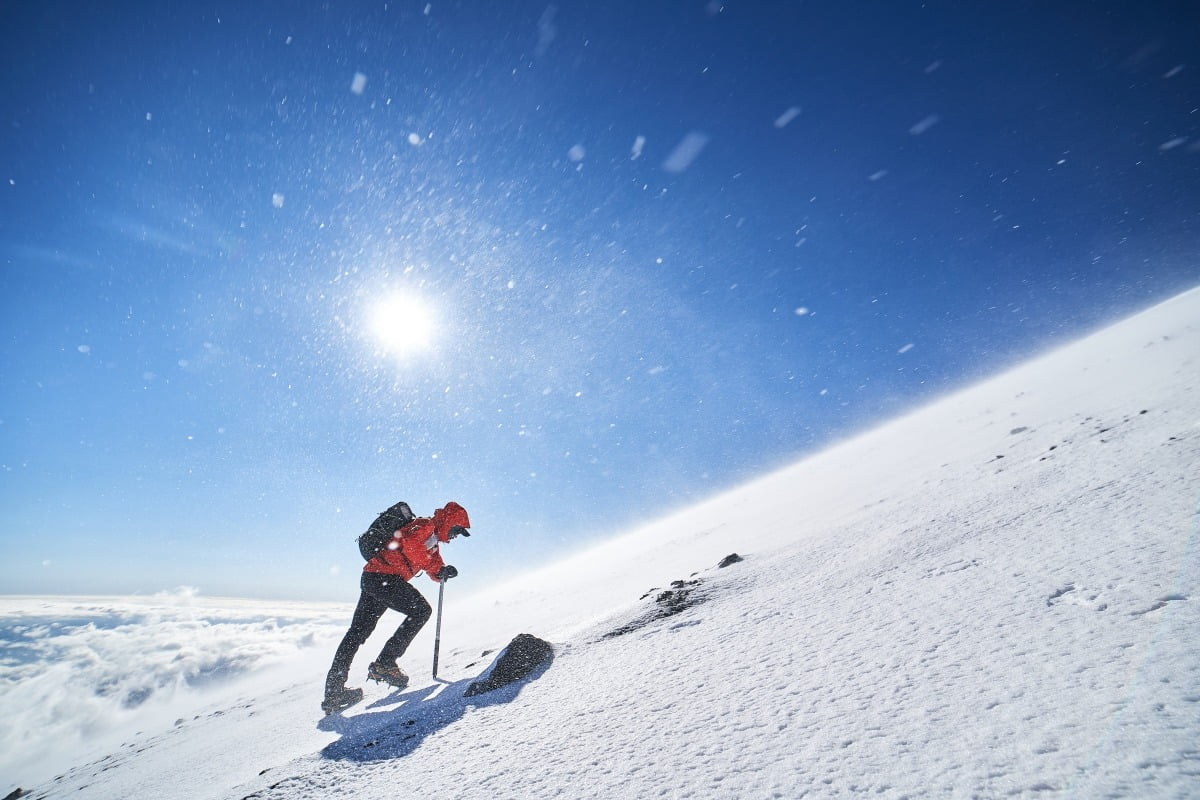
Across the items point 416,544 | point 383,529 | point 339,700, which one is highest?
point 383,529

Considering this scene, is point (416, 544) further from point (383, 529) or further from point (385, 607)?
point (385, 607)

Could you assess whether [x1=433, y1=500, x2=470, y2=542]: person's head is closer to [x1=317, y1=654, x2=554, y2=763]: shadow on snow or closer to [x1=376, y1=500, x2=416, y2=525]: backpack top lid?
[x1=376, y1=500, x2=416, y2=525]: backpack top lid

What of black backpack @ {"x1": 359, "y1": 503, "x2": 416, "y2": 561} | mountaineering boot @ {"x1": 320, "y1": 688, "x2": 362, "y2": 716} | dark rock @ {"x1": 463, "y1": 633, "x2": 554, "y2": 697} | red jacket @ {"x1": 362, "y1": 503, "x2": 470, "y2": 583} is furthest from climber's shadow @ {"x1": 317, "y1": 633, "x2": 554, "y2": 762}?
black backpack @ {"x1": 359, "y1": 503, "x2": 416, "y2": 561}

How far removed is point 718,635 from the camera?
256 cm

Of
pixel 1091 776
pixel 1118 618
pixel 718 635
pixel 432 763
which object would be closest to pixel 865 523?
pixel 718 635

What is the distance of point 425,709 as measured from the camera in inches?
117

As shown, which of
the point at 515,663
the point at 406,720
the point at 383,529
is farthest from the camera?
the point at 383,529

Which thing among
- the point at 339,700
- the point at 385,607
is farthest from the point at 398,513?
the point at 339,700

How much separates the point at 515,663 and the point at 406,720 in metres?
0.73

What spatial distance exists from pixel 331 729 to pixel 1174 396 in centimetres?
832

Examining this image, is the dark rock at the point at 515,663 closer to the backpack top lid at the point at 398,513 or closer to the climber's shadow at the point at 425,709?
the climber's shadow at the point at 425,709

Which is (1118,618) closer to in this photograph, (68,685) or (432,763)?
(432,763)

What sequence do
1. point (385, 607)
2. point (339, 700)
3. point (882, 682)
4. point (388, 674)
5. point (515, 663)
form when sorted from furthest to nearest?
1. point (385, 607)
2. point (388, 674)
3. point (339, 700)
4. point (515, 663)
5. point (882, 682)

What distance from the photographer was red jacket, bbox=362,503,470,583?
493 cm
